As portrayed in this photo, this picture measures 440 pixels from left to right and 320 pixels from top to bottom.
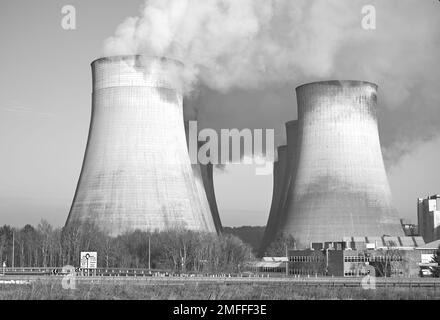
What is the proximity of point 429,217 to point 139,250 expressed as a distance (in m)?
33.7

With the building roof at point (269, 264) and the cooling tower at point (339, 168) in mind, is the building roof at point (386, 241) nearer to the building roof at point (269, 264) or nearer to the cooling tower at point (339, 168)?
the cooling tower at point (339, 168)

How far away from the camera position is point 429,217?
59500mm

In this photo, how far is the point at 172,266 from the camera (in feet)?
103

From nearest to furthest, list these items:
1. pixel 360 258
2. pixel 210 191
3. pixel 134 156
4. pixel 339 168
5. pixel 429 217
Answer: pixel 134 156
pixel 339 168
pixel 360 258
pixel 210 191
pixel 429 217

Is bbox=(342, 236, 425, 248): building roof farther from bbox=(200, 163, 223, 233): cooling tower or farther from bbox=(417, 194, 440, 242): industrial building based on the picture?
bbox=(417, 194, 440, 242): industrial building

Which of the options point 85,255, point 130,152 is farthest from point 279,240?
point 85,255

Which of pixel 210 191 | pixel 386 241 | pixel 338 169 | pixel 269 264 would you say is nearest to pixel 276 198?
pixel 210 191

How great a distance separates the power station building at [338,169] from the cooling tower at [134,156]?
16.1ft

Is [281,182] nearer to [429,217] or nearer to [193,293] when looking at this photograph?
[429,217]

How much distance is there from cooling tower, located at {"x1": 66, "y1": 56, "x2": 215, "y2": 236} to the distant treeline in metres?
0.48

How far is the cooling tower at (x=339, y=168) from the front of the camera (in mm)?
31516

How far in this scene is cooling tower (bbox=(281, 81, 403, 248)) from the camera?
31.5 m

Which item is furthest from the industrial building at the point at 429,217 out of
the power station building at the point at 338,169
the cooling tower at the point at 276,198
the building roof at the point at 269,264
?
the power station building at the point at 338,169

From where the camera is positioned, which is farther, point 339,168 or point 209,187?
point 209,187
